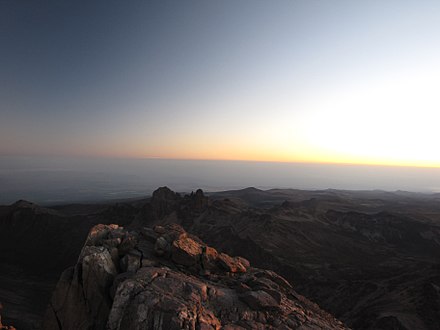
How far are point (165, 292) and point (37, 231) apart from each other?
348 ft

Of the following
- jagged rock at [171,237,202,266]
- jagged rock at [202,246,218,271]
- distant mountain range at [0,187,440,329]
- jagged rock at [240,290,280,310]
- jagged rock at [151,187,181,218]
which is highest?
jagged rock at [171,237,202,266]

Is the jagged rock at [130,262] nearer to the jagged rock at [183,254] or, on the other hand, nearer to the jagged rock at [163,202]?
the jagged rock at [183,254]

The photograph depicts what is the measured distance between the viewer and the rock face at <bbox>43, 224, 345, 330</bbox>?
44.4ft

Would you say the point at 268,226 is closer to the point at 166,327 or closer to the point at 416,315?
the point at 416,315

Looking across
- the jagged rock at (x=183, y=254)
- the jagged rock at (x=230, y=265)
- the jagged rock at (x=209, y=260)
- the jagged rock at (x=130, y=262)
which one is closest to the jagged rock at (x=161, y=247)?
the jagged rock at (x=183, y=254)

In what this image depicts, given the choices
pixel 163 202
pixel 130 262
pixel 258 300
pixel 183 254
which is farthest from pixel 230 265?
pixel 163 202

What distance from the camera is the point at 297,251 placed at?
255 ft

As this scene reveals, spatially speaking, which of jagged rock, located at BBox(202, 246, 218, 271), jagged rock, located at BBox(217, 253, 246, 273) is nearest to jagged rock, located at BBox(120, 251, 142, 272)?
jagged rock, located at BBox(202, 246, 218, 271)

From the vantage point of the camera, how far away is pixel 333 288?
51.2 metres

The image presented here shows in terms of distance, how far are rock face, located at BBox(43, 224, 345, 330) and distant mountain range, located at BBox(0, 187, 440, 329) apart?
1711 centimetres

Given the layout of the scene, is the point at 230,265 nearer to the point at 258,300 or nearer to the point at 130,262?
the point at 258,300

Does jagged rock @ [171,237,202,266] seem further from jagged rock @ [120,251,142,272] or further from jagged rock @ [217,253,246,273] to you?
jagged rock @ [120,251,142,272]

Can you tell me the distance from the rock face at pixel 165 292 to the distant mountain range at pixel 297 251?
1711 cm

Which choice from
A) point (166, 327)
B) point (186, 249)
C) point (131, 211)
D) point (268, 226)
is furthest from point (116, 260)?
point (131, 211)
